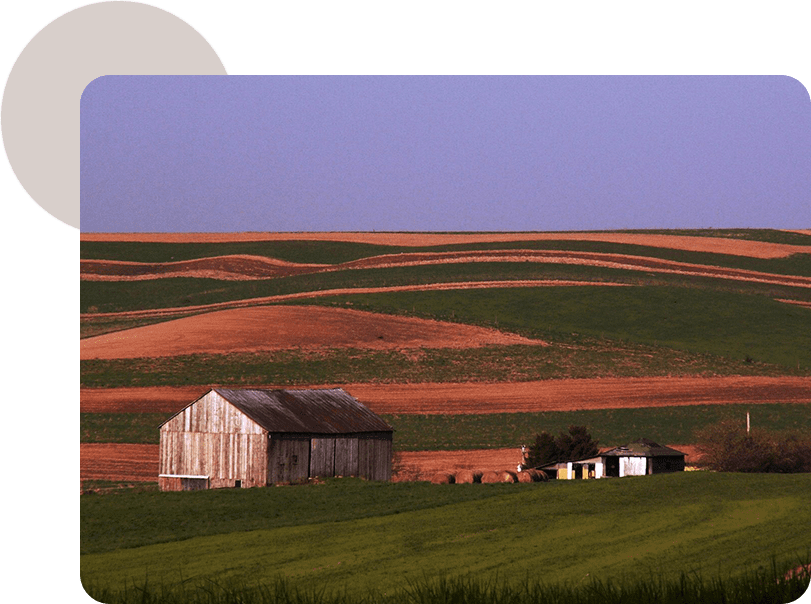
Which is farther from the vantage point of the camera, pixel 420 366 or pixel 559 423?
pixel 559 423

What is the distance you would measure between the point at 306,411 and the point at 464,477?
2730 mm

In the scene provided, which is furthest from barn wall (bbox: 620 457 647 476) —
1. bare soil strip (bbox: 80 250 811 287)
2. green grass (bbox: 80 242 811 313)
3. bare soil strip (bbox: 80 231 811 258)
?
bare soil strip (bbox: 80 231 811 258)

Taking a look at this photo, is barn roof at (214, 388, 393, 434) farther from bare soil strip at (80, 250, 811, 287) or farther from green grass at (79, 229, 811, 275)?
green grass at (79, 229, 811, 275)

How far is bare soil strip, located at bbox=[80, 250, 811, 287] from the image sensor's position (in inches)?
642

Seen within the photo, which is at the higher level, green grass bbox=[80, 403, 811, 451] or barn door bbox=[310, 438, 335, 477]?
green grass bbox=[80, 403, 811, 451]

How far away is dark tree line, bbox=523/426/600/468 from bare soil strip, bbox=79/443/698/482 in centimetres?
26

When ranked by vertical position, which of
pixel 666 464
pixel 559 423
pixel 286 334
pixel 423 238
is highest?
pixel 423 238

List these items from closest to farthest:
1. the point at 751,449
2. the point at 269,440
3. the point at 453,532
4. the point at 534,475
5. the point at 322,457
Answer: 1. the point at 453,532
2. the point at 534,475
3. the point at 269,440
4. the point at 751,449
5. the point at 322,457

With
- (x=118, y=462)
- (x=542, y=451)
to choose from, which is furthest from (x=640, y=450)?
(x=118, y=462)

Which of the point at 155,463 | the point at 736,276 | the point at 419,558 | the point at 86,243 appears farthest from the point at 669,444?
the point at 86,243

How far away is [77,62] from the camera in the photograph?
14609 mm

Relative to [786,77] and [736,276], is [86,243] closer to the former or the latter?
[786,77]

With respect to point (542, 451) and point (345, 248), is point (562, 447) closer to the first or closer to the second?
point (542, 451)

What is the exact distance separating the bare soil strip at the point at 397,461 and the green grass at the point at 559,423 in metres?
0.16
